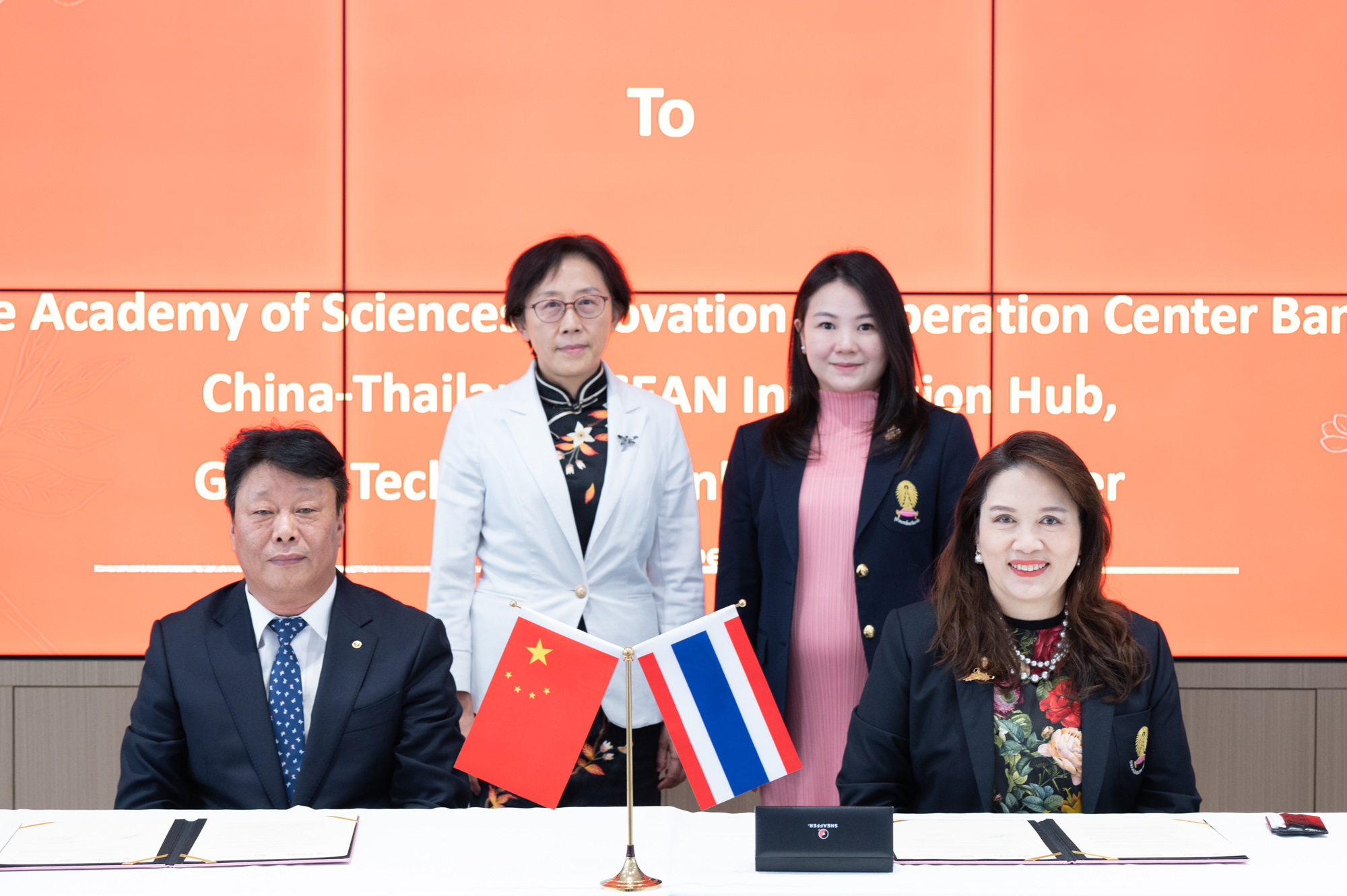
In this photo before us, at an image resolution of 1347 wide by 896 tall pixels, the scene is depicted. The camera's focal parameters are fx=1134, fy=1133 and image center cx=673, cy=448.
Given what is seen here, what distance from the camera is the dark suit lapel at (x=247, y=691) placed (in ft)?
6.37

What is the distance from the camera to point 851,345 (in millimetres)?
2547

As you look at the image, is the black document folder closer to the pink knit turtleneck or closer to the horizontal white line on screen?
the pink knit turtleneck

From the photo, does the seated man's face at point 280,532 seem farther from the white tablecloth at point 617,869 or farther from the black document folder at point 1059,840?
the black document folder at point 1059,840

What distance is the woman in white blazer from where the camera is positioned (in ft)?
8.59

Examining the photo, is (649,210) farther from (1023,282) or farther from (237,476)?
(237,476)

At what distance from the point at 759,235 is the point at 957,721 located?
2.01 metres

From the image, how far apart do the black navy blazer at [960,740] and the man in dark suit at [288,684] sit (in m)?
0.75

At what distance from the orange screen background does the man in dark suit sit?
A: 1487 mm

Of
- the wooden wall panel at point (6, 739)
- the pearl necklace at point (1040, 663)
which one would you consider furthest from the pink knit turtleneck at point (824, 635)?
the wooden wall panel at point (6, 739)

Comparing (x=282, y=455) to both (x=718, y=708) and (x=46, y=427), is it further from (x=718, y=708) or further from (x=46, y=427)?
(x=46, y=427)

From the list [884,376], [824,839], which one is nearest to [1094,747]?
[824,839]

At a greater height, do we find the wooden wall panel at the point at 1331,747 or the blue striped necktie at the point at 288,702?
the blue striped necktie at the point at 288,702

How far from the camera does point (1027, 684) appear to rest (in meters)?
1.91

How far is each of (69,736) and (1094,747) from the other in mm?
3117
